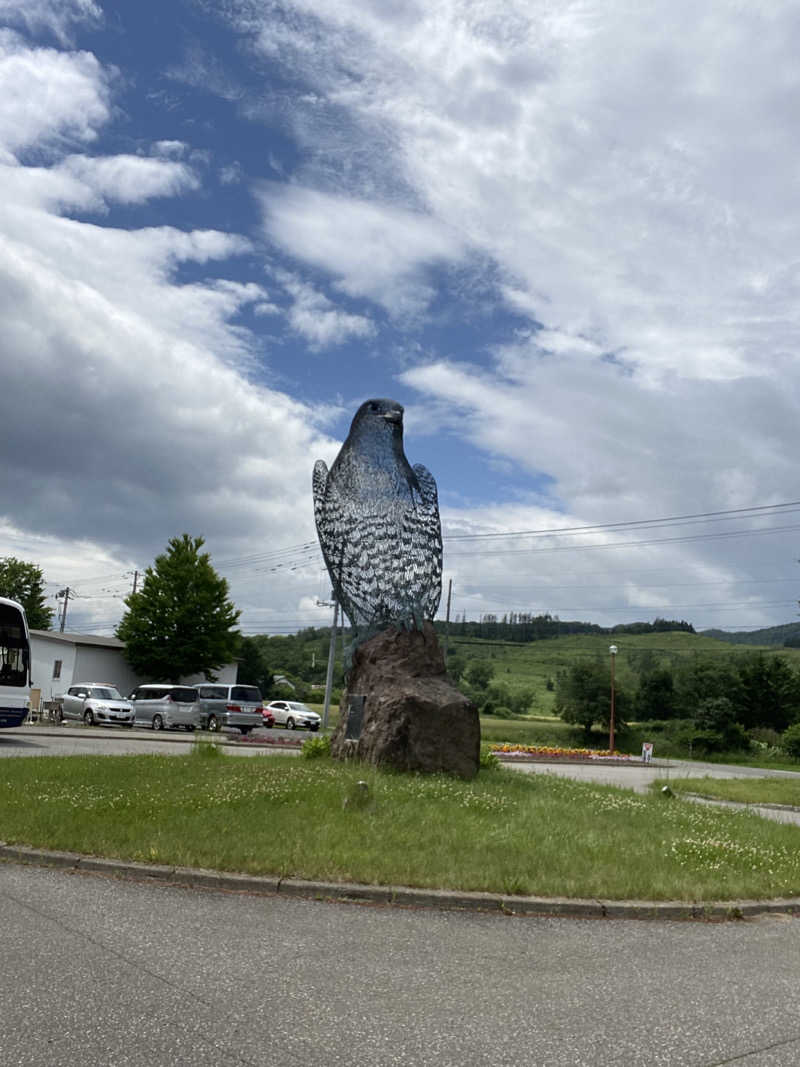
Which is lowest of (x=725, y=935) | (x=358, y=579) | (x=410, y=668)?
(x=725, y=935)

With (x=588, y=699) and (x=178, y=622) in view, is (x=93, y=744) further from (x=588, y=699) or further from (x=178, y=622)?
(x=588, y=699)

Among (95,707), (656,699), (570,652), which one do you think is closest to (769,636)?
(570,652)

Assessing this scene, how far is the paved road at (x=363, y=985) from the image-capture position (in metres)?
4.04

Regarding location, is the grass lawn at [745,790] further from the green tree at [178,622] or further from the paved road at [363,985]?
the green tree at [178,622]

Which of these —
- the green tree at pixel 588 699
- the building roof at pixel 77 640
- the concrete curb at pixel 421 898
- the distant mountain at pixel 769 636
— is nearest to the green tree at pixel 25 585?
the building roof at pixel 77 640

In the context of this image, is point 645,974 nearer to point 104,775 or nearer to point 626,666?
point 104,775

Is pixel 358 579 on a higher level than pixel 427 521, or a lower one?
lower

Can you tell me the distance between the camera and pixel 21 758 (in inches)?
550

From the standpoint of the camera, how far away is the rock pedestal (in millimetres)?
13180

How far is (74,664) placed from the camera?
144ft

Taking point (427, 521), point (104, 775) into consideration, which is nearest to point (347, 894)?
point (104, 775)

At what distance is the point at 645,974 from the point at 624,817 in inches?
211

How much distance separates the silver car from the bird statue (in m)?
20.1

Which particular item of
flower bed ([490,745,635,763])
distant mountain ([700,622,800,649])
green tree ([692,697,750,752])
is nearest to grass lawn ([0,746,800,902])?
flower bed ([490,745,635,763])
